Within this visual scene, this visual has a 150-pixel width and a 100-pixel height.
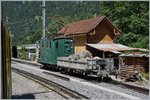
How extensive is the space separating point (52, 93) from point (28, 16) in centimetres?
18217

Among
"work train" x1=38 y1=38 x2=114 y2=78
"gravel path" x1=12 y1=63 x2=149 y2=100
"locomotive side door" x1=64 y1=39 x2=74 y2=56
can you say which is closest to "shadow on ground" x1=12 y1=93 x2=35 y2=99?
"gravel path" x1=12 y1=63 x2=149 y2=100

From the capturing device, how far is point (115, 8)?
142 ft

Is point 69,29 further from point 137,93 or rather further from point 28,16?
point 28,16

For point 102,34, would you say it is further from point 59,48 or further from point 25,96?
point 25,96

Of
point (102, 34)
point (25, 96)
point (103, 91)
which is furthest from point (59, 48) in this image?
point (25, 96)

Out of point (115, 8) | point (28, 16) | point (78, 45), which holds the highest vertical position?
point (28, 16)

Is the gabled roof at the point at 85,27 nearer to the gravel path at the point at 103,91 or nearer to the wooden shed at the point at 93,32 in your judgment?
the wooden shed at the point at 93,32

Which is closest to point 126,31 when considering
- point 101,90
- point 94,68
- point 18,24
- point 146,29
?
point 146,29

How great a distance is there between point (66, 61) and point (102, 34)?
11.3 m

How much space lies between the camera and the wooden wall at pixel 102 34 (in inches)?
1382

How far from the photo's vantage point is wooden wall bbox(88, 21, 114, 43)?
3509 centimetres

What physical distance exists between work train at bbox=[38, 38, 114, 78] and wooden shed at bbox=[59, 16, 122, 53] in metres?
4.53

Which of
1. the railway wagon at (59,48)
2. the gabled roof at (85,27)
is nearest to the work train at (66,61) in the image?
the railway wagon at (59,48)

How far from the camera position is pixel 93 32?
34062mm
